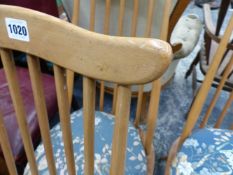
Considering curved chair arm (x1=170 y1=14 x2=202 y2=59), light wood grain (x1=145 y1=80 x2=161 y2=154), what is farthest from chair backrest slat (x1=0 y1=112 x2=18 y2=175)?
curved chair arm (x1=170 y1=14 x2=202 y2=59)

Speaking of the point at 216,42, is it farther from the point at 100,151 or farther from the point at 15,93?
the point at 15,93

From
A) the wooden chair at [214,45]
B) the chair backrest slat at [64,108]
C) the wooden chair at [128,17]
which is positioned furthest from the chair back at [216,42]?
the chair backrest slat at [64,108]

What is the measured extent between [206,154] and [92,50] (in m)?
0.54

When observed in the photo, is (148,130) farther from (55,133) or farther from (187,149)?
(55,133)

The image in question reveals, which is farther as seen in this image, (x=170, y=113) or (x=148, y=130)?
(x=170, y=113)

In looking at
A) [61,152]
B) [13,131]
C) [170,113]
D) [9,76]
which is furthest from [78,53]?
[170,113]

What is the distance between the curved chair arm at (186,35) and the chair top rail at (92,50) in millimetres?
836

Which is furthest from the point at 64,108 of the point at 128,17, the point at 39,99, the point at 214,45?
the point at 214,45

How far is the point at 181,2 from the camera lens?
830mm

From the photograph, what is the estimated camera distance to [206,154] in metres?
0.72

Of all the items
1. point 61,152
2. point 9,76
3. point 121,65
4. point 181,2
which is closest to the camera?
point 121,65

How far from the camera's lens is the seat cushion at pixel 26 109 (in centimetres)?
79

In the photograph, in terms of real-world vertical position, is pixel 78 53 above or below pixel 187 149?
above

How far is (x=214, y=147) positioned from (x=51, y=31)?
59 centimetres
